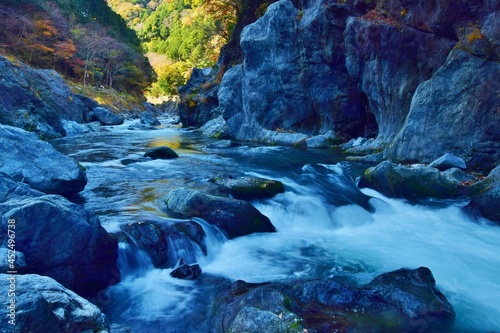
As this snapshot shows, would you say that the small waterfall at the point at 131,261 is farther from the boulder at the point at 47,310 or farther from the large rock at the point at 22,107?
the large rock at the point at 22,107

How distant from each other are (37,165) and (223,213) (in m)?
4.31

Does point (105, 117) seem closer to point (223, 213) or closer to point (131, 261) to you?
point (223, 213)

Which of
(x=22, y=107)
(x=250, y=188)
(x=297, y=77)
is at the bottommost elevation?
(x=250, y=188)

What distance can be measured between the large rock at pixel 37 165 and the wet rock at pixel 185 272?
406 cm

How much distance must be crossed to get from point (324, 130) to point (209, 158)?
836cm

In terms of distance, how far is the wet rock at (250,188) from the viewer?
28.7ft

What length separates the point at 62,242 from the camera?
15.4ft

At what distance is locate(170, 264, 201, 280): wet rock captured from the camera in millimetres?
5551

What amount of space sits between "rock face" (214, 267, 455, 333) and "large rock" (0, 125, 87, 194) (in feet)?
17.0

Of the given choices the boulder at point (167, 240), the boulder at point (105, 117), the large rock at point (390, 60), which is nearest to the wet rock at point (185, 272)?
the boulder at point (167, 240)

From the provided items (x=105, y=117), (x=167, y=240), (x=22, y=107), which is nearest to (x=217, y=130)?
(x=22, y=107)

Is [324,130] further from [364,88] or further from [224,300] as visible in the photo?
[224,300]

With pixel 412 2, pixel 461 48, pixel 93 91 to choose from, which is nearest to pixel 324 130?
pixel 412 2

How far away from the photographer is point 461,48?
12.2 metres
